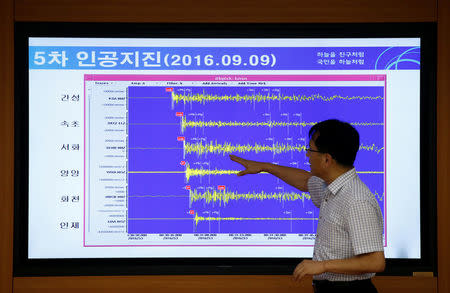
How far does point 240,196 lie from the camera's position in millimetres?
2766

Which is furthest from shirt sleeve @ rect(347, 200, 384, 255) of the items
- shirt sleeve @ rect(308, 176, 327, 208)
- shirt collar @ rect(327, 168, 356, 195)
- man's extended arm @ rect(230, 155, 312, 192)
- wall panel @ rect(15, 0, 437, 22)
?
wall panel @ rect(15, 0, 437, 22)

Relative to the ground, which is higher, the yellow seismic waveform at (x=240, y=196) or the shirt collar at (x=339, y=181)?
the shirt collar at (x=339, y=181)

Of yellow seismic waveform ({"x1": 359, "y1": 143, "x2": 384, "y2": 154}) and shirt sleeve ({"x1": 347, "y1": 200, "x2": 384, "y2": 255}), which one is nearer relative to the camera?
shirt sleeve ({"x1": 347, "y1": 200, "x2": 384, "y2": 255})

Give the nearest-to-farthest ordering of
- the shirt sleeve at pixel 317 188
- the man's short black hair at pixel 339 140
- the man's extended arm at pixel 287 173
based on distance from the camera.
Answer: the man's short black hair at pixel 339 140 < the shirt sleeve at pixel 317 188 < the man's extended arm at pixel 287 173

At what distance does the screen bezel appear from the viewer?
270 cm

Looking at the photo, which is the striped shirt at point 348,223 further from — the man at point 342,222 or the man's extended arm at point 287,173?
the man's extended arm at point 287,173

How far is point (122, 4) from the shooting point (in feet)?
9.04

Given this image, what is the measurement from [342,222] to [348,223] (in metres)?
0.04

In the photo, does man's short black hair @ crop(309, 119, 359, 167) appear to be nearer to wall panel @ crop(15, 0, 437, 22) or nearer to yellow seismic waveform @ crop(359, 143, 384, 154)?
yellow seismic waveform @ crop(359, 143, 384, 154)

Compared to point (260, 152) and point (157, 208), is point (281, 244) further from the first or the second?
point (157, 208)

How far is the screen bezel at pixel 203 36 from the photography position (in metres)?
2.70

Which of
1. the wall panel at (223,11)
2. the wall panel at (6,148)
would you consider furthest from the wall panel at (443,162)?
the wall panel at (6,148)

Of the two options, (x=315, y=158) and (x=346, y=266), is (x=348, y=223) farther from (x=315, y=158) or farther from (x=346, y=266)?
(x=315, y=158)

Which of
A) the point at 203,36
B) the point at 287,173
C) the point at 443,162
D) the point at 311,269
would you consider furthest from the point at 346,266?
the point at 203,36
